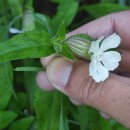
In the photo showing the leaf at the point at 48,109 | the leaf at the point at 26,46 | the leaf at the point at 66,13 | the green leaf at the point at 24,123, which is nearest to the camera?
the leaf at the point at 26,46

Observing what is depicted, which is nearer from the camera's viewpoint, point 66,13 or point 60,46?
point 60,46

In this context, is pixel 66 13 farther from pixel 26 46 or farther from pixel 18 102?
pixel 26 46

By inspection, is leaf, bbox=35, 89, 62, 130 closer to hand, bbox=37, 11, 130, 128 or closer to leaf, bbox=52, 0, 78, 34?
hand, bbox=37, 11, 130, 128

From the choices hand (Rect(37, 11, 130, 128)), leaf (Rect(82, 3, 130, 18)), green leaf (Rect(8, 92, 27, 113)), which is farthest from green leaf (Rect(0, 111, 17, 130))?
leaf (Rect(82, 3, 130, 18))

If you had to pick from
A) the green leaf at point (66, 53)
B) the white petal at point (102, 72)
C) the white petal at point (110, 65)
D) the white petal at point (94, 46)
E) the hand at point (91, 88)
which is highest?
the white petal at point (94, 46)

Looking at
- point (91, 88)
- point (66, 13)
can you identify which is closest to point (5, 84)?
point (66, 13)

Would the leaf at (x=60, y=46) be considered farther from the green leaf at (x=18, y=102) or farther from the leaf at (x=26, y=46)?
the green leaf at (x=18, y=102)

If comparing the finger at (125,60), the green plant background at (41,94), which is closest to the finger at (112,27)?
the finger at (125,60)

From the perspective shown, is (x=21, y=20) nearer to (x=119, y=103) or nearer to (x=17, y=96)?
(x=17, y=96)
